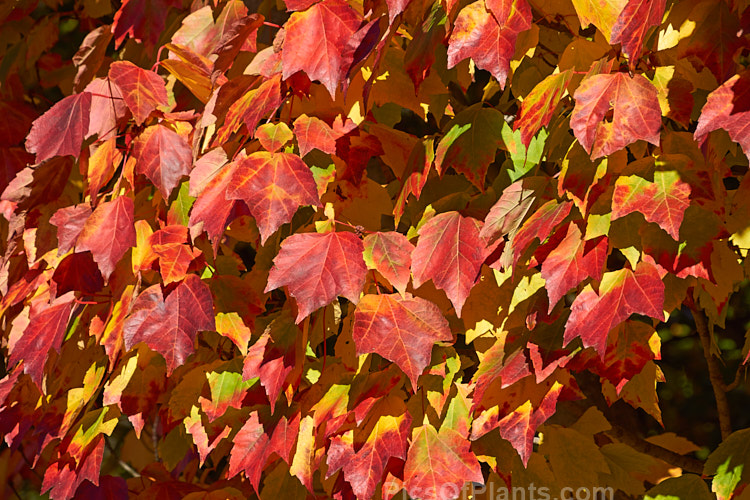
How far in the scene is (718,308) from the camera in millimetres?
1562

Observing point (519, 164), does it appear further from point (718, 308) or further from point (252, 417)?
point (252, 417)

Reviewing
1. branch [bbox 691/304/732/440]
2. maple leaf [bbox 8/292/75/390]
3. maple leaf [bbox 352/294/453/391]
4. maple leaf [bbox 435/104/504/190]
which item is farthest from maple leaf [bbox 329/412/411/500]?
branch [bbox 691/304/732/440]

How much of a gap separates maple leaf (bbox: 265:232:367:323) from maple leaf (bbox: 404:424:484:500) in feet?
1.10

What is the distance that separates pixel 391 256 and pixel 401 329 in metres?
0.14

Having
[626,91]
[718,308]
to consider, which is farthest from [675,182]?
[718,308]

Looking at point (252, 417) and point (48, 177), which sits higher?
point (48, 177)

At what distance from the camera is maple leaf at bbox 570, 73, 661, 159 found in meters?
1.21

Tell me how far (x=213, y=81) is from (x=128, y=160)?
0.97ft

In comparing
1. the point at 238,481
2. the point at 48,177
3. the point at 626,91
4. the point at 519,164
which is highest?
the point at 626,91

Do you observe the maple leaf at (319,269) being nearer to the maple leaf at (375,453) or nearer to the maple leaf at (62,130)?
the maple leaf at (375,453)

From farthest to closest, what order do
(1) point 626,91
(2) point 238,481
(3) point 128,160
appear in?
(2) point 238,481 < (3) point 128,160 < (1) point 626,91

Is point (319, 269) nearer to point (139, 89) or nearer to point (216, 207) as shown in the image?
point (216, 207)

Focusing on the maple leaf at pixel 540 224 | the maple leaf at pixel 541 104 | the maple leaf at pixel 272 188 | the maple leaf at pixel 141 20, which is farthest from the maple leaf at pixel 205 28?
the maple leaf at pixel 540 224

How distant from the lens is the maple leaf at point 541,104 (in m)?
1.33
